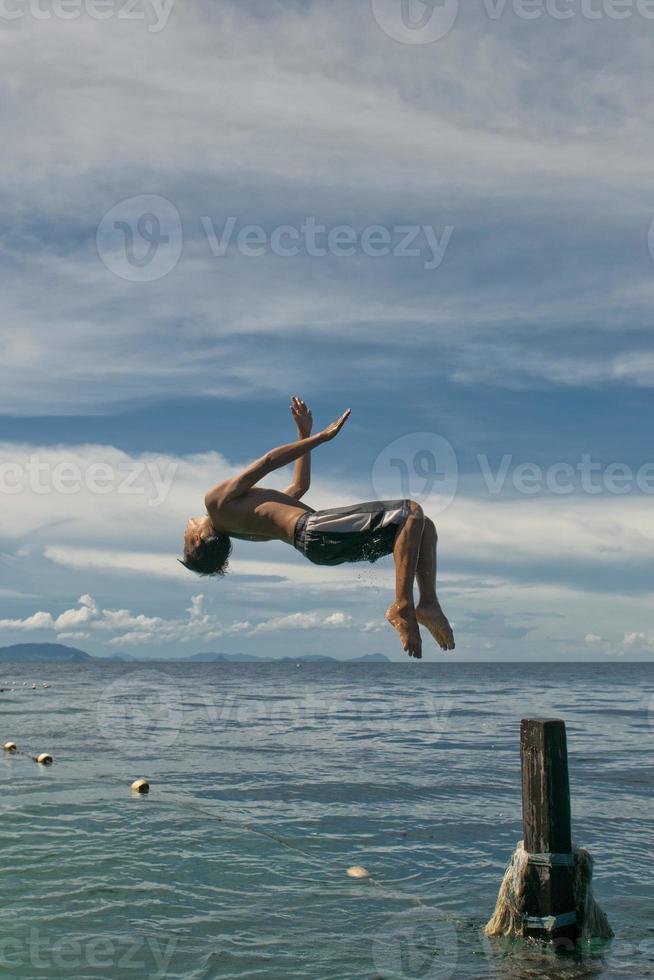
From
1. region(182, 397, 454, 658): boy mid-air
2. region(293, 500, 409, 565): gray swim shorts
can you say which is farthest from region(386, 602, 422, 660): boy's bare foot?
region(293, 500, 409, 565): gray swim shorts

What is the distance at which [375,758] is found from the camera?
33531mm

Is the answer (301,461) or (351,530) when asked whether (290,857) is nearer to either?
(301,461)

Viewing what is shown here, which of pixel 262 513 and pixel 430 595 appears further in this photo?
pixel 262 513

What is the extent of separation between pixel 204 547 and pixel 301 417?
151 centimetres

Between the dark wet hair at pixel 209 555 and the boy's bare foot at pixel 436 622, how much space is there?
1.82m

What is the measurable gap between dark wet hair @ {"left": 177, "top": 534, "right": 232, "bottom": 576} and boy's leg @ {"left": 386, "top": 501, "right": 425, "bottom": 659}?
65.0 inches

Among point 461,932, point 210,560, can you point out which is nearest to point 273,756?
point 461,932

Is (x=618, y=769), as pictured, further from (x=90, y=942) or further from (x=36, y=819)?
(x=90, y=942)

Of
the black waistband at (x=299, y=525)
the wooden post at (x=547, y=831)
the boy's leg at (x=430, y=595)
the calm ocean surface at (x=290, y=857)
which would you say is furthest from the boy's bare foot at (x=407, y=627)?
the calm ocean surface at (x=290, y=857)

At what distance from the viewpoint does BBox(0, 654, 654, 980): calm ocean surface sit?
1251 centimetres

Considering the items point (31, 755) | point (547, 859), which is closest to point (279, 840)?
point (547, 859)

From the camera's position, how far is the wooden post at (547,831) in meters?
11.5

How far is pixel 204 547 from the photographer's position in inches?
303

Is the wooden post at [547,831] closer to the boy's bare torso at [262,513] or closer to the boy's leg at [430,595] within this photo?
the boy's leg at [430,595]
